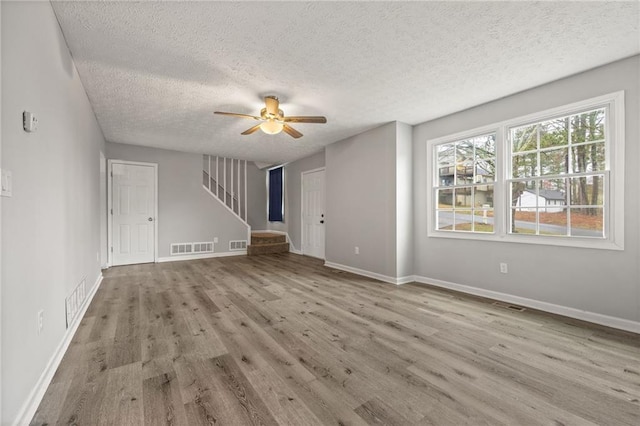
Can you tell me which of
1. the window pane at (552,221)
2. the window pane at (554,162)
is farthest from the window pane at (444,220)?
the window pane at (554,162)

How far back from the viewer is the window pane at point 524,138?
10.5 feet

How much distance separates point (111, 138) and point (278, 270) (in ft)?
13.0

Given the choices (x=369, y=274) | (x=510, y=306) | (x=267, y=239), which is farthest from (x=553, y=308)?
(x=267, y=239)

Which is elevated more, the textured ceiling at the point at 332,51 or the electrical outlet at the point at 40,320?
the textured ceiling at the point at 332,51

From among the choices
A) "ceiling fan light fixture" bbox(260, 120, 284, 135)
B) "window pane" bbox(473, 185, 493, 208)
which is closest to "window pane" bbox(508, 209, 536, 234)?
"window pane" bbox(473, 185, 493, 208)

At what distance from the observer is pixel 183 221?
6.12 meters

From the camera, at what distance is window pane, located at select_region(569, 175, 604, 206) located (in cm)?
272

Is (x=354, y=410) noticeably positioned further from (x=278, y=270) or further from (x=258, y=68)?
(x=278, y=270)

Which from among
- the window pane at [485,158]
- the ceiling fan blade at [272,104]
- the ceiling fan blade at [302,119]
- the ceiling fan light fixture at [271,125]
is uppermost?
the ceiling fan blade at [272,104]

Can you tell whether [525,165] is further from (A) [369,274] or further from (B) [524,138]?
(A) [369,274]

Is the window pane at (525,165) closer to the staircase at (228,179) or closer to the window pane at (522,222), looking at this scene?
the window pane at (522,222)

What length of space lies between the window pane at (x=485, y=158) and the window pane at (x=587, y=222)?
0.94m

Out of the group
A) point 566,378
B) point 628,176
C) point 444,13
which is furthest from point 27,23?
point 628,176

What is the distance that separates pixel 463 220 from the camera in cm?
386
